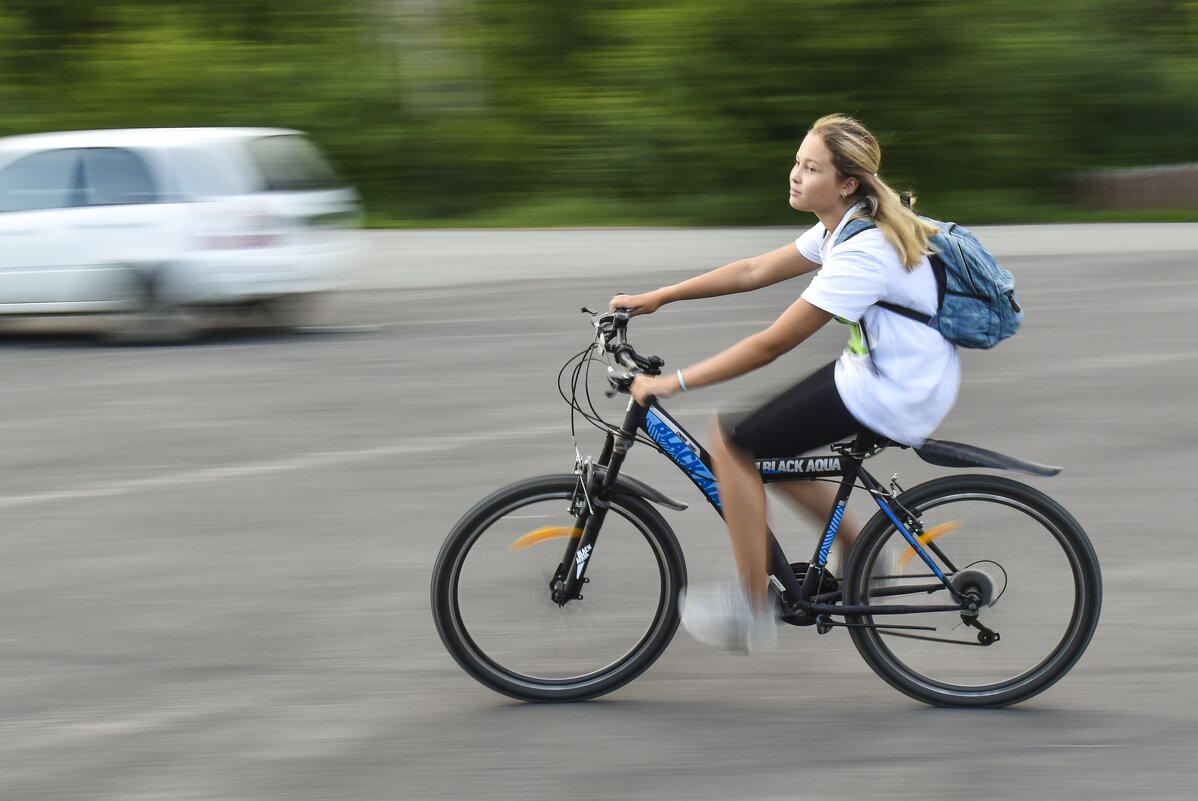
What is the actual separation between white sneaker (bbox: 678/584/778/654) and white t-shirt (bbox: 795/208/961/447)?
0.64 metres

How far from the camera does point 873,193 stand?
4.02 m

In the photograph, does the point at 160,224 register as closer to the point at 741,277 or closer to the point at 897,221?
the point at 741,277

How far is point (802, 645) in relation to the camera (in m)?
4.73

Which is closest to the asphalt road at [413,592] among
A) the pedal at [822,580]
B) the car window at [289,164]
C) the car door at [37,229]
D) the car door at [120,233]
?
the pedal at [822,580]

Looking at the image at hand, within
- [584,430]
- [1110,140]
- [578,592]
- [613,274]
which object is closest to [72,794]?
[578,592]

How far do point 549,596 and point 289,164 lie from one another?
303 inches

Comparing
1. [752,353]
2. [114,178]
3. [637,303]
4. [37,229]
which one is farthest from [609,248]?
[752,353]

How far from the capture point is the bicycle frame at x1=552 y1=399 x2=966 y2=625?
13.7 feet

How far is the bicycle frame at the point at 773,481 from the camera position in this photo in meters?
4.18

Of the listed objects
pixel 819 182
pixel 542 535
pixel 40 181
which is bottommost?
pixel 542 535

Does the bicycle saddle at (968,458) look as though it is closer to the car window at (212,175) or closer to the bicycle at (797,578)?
the bicycle at (797,578)

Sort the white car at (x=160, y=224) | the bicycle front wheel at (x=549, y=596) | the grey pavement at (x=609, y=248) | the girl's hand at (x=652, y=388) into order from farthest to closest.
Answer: the grey pavement at (x=609, y=248) → the white car at (x=160, y=224) → the bicycle front wheel at (x=549, y=596) → the girl's hand at (x=652, y=388)

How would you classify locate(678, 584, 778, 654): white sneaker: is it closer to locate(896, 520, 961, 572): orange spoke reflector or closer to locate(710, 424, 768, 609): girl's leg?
locate(710, 424, 768, 609): girl's leg

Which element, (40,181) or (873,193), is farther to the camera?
(40,181)
